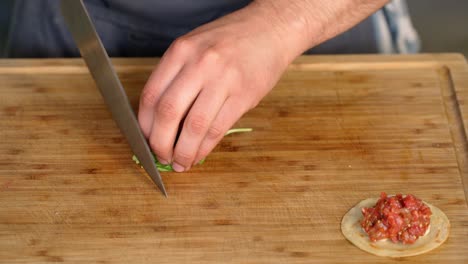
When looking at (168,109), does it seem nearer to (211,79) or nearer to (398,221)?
(211,79)

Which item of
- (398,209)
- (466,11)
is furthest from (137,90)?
(466,11)

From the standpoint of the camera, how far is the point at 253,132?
179 cm

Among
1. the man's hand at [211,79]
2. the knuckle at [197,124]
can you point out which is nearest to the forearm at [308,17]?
the man's hand at [211,79]

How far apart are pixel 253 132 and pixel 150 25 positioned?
46 centimetres

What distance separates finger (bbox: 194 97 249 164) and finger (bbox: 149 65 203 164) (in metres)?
0.06

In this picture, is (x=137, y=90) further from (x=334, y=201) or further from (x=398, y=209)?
(x=398, y=209)

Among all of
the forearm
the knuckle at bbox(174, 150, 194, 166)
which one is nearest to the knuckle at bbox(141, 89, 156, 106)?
the knuckle at bbox(174, 150, 194, 166)

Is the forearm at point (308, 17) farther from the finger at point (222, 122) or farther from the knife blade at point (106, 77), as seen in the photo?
the knife blade at point (106, 77)

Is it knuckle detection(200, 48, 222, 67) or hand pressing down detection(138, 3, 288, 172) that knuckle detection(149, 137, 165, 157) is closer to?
hand pressing down detection(138, 3, 288, 172)

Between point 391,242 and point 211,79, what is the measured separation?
46 cm

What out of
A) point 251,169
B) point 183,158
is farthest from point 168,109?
point 251,169

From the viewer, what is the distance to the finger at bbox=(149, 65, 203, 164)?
5.09 ft

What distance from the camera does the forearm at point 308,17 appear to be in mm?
1713

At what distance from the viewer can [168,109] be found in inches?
61.2
